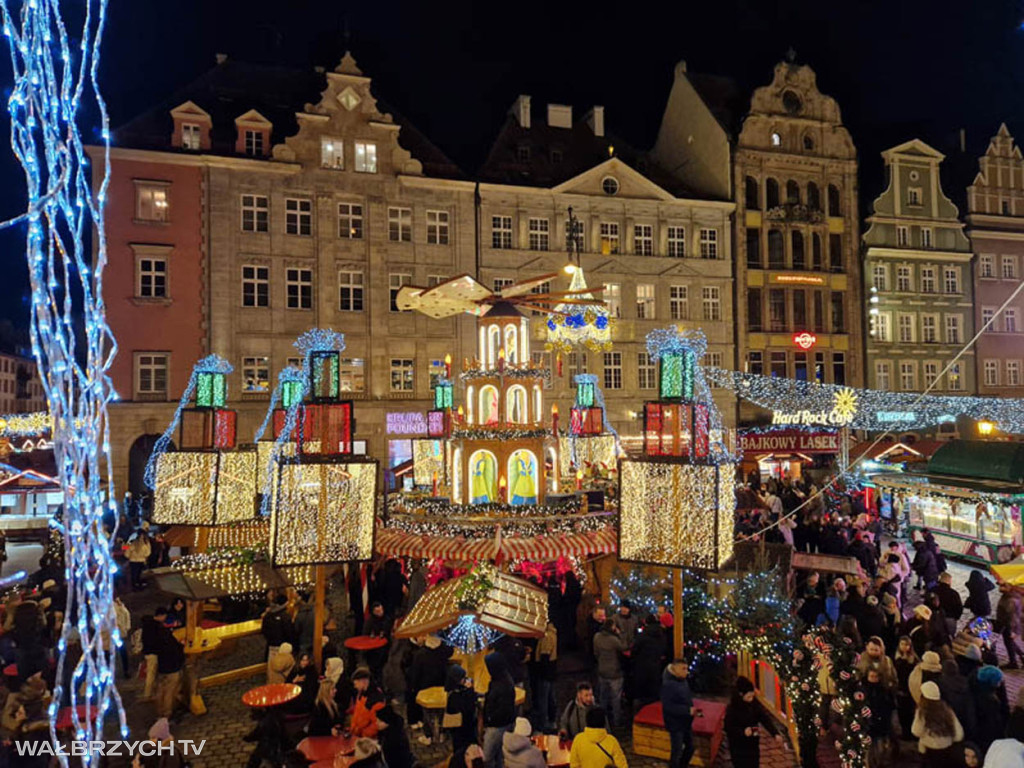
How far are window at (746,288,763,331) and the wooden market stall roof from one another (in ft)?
82.1

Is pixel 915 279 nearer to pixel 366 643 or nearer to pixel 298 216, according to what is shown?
pixel 298 216

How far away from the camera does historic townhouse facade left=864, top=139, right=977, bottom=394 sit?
33.3 meters

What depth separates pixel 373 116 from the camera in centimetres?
2803

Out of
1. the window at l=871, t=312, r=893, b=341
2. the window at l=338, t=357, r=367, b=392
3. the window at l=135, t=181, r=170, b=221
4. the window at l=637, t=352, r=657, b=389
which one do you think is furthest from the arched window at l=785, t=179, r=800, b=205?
the window at l=135, t=181, r=170, b=221

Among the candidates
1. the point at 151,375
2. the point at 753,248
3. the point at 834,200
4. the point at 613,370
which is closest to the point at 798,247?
the point at 753,248

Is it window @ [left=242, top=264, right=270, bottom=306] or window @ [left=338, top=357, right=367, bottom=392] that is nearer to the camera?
window @ [left=242, top=264, right=270, bottom=306]

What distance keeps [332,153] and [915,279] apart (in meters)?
25.8

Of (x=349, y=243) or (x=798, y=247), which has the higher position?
(x=798, y=247)

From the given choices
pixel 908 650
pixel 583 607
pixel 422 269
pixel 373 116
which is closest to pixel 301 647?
pixel 583 607

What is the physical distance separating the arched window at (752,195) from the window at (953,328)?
34.9 feet

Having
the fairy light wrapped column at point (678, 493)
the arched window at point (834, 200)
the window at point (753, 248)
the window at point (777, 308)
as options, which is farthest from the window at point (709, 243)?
the fairy light wrapped column at point (678, 493)

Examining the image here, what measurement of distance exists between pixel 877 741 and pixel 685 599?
3367mm

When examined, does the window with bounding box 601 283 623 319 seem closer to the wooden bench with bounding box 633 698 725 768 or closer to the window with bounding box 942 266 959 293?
the window with bounding box 942 266 959 293

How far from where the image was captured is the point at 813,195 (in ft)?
109
